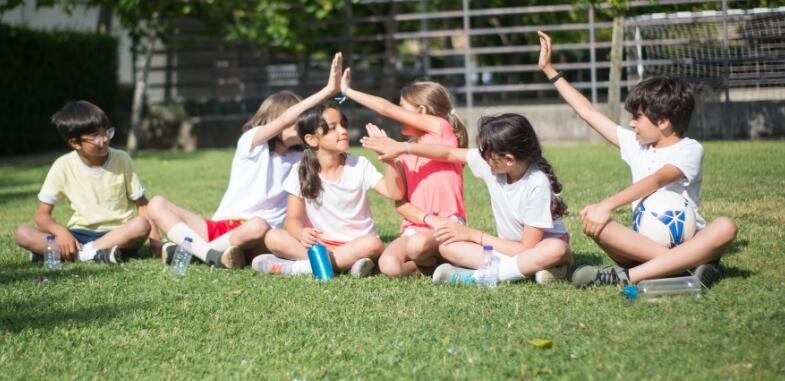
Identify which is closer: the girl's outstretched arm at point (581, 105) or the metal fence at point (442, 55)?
the girl's outstretched arm at point (581, 105)

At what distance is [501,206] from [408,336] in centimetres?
152

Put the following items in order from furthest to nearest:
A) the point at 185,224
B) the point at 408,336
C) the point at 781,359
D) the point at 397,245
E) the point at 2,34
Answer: the point at 2,34
the point at 185,224
the point at 397,245
the point at 408,336
the point at 781,359

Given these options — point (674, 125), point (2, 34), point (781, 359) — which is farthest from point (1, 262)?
point (2, 34)

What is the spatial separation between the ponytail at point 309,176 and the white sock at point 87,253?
171 centimetres

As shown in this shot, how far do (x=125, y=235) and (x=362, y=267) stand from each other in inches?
77.8

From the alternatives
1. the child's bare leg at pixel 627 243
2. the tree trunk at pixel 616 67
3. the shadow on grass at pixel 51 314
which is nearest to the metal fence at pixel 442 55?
the tree trunk at pixel 616 67

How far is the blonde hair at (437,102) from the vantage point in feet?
21.6

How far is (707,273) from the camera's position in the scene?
5.34 m

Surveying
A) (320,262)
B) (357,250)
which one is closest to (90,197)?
(320,262)

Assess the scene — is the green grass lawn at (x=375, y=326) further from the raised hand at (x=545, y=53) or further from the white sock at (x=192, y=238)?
the raised hand at (x=545, y=53)

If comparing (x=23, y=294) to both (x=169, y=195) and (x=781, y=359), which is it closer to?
(x=781, y=359)

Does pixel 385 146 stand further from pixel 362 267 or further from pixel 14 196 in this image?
pixel 14 196

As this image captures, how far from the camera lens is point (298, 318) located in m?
5.05

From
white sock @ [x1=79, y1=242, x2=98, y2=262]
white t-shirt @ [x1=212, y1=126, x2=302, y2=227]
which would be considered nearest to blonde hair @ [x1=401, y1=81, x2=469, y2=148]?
white t-shirt @ [x1=212, y1=126, x2=302, y2=227]
